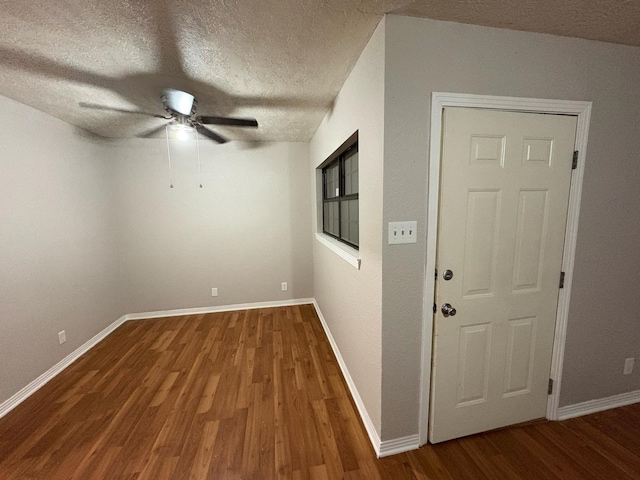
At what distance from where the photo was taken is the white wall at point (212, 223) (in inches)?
121

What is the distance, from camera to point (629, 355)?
164 centimetres

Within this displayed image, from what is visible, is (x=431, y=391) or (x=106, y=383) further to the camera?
(x=106, y=383)

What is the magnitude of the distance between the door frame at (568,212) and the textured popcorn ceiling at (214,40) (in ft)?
1.11

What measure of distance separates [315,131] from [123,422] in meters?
3.14

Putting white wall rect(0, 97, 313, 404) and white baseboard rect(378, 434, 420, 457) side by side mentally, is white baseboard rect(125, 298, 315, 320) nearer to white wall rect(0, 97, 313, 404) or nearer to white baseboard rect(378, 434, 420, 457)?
white wall rect(0, 97, 313, 404)

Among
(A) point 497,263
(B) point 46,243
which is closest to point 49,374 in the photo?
(B) point 46,243

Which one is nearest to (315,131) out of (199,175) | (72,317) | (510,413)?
(199,175)

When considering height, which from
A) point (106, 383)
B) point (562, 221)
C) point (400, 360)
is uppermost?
point (562, 221)

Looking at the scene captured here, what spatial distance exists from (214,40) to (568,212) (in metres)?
2.24

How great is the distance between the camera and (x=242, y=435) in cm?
152

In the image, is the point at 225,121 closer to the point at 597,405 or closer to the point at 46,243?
the point at 46,243

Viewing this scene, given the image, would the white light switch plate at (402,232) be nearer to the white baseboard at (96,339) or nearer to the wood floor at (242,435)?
the wood floor at (242,435)

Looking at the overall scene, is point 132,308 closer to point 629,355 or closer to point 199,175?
point 199,175

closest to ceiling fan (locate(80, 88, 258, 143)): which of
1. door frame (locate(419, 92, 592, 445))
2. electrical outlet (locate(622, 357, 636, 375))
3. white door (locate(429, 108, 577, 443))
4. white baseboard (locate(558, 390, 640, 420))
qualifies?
door frame (locate(419, 92, 592, 445))
